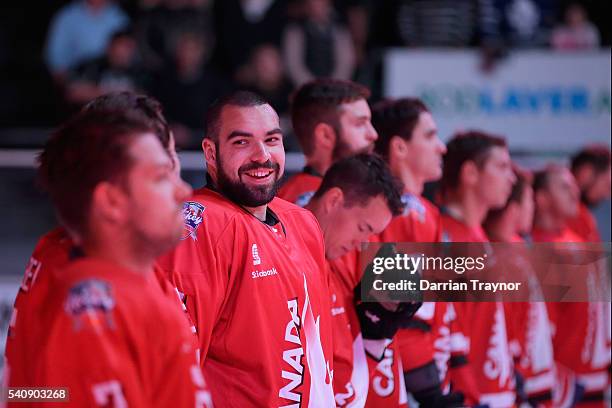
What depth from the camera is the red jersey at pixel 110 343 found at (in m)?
2.21

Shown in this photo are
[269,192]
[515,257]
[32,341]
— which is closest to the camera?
[32,341]

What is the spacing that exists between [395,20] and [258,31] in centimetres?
122

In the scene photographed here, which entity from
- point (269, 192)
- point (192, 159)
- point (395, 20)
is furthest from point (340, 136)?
point (395, 20)

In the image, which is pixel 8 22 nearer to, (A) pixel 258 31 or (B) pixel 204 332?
(A) pixel 258 31

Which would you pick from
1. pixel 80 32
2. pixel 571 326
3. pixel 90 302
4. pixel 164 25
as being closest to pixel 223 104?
pixel 90 302

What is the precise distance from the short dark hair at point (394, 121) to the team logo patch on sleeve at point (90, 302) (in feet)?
9.05

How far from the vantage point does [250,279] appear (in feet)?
10.4

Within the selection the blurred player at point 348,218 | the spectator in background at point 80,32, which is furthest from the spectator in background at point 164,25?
the blurred player at point 348,218

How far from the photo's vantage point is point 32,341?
237 centimetres

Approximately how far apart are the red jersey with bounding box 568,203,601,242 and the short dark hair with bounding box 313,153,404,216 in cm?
241

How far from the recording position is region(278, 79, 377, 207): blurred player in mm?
4473

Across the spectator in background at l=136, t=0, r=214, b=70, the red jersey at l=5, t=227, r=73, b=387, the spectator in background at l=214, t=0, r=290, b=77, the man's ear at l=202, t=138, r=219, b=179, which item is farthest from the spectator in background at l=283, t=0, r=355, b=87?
the red jersey at l=5, t=227, r=73, b=387

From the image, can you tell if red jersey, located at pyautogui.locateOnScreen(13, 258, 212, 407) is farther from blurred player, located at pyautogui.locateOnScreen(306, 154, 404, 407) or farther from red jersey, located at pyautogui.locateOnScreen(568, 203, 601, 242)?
red jersey, located at pyautogui.locateOnScreen(568, 203, 601, 242)

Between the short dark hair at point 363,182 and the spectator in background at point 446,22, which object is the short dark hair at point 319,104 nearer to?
the short dark hair at point 363,182
